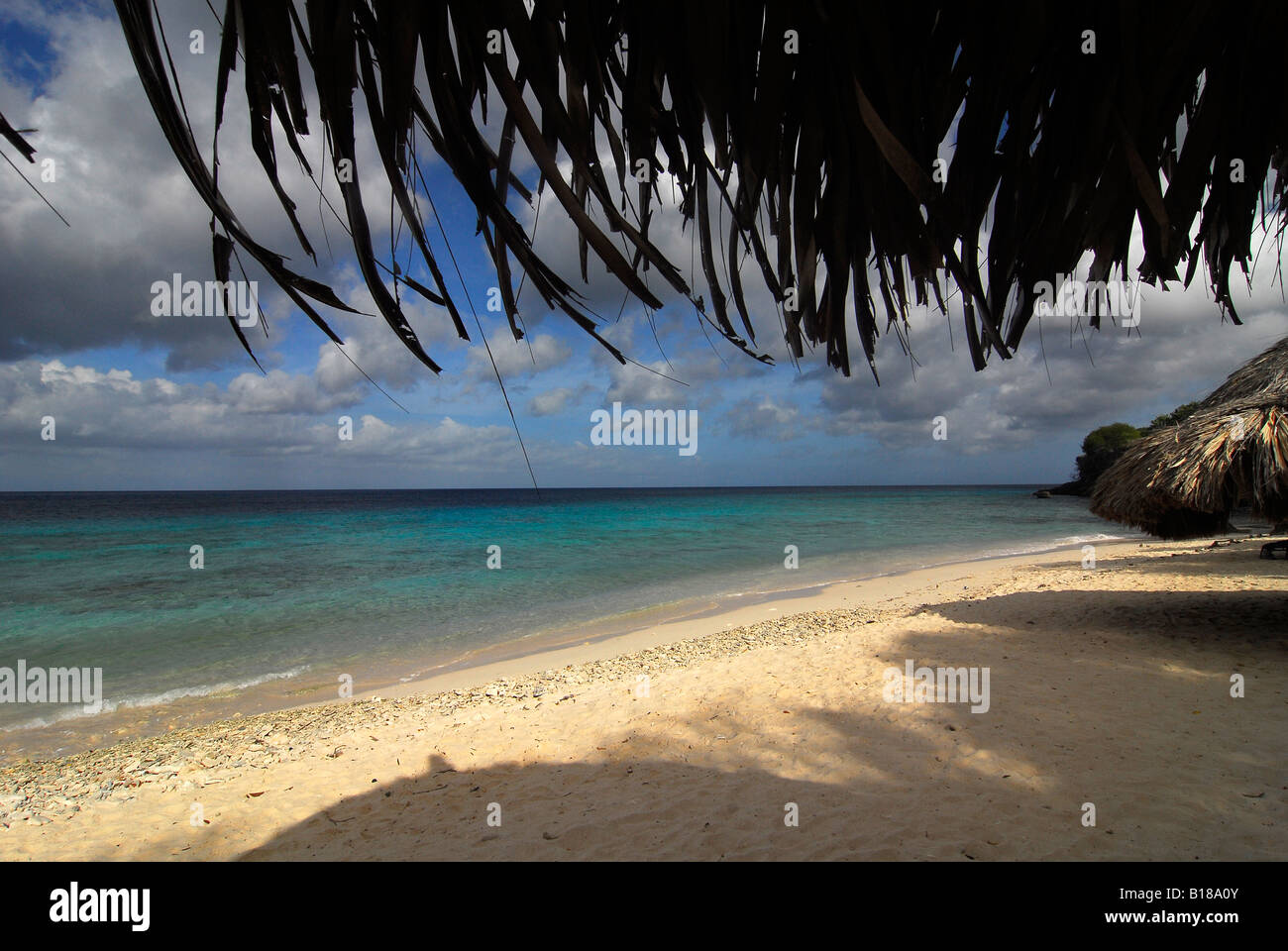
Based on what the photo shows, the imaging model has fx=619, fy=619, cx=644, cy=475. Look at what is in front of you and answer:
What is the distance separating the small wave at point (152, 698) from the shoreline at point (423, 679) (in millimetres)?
40

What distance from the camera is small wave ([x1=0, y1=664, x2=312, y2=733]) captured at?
706cm

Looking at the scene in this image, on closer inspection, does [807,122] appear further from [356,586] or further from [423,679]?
[356,586]

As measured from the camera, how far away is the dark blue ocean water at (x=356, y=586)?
32.3 feet

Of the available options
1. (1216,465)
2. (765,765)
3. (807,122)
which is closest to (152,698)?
(765,765)

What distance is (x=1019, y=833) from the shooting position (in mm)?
3135

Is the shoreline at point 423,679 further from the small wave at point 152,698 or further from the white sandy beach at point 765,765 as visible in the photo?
the white sandy beach at point 765,765

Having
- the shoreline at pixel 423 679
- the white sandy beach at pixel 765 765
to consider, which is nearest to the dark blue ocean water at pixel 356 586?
the shoreline at pixel 423 679

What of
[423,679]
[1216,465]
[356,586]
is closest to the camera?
[1216,465]

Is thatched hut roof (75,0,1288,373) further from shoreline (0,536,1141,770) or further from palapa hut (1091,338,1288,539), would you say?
shoreline (0,536,1141,770)

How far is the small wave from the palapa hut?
10940 millimetres

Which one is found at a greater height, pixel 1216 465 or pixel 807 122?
pixel 807 122

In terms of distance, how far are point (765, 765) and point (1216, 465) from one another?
5.43 m

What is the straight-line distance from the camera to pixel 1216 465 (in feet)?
19.7
